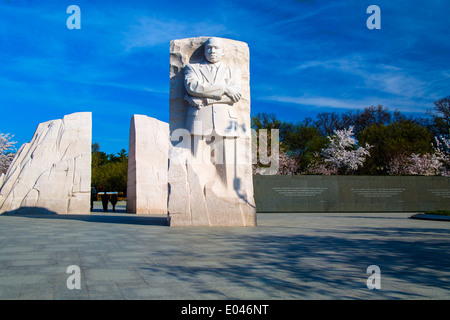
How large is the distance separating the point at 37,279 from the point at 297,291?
8.07 ft

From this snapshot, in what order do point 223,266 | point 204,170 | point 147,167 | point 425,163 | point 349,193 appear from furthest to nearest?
point 425,163 → point 349,193 → point 147,167 → point 204,170 → point 223,266

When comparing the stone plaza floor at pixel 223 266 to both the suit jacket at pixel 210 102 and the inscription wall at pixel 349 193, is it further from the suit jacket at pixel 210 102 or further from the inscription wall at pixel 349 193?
the inscription wall at pixel 349 193

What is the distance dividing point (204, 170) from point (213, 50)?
2.95 metres

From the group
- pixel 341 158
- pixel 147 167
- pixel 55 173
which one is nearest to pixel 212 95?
pixel 147 167

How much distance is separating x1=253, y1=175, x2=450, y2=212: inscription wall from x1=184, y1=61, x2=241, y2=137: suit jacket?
372 inches

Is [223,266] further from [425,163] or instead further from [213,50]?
[425,163]

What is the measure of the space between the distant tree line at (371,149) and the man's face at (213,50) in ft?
76.2

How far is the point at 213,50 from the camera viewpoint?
9359 mm

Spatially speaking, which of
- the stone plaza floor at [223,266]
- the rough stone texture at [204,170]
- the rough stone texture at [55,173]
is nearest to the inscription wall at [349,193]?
the rough stone texture at [55,173]

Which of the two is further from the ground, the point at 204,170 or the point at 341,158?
the point at 341,158

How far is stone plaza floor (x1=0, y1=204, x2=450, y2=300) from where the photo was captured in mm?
3252

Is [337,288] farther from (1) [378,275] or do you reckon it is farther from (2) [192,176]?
(2) [192,176]

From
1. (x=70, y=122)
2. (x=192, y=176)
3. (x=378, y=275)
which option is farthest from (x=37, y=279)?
(x=70, y=122)

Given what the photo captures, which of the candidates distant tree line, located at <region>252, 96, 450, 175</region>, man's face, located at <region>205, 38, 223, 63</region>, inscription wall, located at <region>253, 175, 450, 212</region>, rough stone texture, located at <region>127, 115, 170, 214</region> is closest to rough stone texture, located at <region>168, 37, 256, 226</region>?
man's face, located at <region>205, 38, 223, 63</region>
